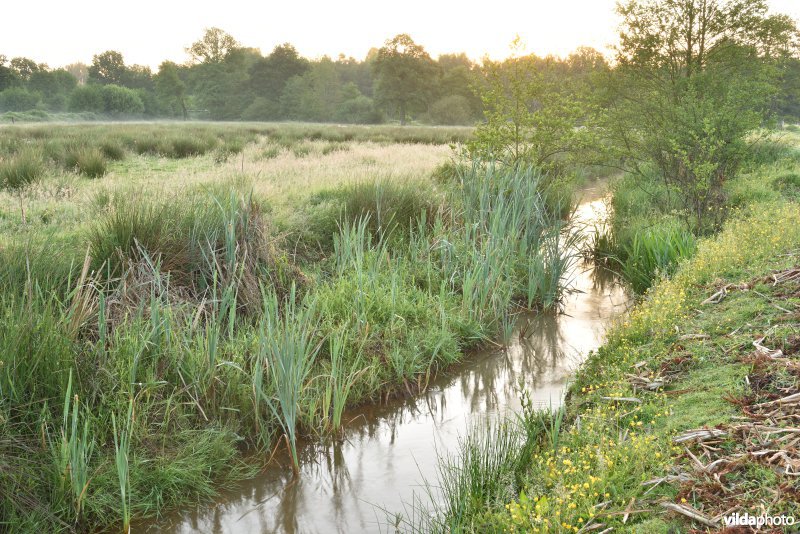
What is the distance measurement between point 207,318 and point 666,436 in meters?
3.77

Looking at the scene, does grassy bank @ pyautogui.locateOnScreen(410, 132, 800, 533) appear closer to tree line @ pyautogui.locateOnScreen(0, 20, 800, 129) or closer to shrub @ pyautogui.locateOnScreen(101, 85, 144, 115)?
tree line @ pyautogui.locateOnScreen(0, 20, 800, 129)

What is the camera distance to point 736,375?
14.0 ft

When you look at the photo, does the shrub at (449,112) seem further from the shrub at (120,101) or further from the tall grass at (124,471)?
the tall grass at (124,471)

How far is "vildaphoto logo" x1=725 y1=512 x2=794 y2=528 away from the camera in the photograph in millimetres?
2609

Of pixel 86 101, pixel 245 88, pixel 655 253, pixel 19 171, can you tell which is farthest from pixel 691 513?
pixel 245 88

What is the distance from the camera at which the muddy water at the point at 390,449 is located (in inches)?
168

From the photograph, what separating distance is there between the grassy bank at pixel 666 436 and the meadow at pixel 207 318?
63.6 inches

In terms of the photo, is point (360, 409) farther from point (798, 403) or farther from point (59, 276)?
point (798, 403)

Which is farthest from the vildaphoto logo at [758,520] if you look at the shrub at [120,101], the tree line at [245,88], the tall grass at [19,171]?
the shrub at [120,101]

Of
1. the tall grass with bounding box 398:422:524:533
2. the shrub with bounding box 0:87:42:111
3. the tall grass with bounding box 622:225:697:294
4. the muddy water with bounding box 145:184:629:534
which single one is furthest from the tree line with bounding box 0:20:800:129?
the tall grass with bounding box 398:422:524:533

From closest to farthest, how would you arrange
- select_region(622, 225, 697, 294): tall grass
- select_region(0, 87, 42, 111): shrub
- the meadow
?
the meadow, select_region(622, 225, 697, 294): tall grass, select_region(0, 87, 42, 111): shrub

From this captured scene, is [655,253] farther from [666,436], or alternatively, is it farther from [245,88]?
[245,88]

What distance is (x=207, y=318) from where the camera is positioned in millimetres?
5316

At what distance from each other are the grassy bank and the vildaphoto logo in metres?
0.05
